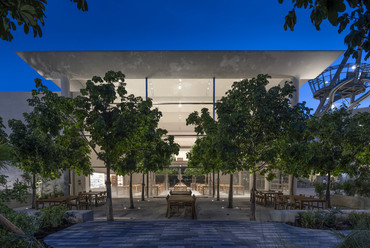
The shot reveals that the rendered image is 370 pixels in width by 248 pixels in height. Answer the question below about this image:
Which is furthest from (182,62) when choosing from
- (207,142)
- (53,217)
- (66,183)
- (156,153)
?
(53,217)

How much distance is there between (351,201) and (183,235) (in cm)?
1131

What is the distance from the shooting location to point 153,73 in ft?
50.9

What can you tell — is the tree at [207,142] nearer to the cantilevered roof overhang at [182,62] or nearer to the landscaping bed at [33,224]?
the cantilevered roof overhang at [182,62]

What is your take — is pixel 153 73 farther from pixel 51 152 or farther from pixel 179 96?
pixel 51 152

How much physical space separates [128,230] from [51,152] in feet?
14.0

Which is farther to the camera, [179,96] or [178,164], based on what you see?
[178,164]

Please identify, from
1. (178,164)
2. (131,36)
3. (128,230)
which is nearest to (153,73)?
(178,164)

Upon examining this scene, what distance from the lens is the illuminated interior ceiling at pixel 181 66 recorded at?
47.6 feet

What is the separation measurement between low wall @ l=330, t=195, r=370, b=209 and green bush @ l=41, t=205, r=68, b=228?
1355 cm

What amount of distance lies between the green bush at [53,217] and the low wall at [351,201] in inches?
534

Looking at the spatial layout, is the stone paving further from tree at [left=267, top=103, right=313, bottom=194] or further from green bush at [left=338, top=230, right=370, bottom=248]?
tree at [left=267, top=103, right=313, bottom=194]

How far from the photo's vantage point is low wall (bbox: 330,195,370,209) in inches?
480

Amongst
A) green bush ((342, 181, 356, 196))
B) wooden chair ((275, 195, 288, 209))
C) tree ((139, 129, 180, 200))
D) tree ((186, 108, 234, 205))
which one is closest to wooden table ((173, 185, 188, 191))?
→ tree ((186, 108, 234, 205))

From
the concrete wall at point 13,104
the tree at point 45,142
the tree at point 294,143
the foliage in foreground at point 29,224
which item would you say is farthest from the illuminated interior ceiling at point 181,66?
the foliage in foreground at point 29,224
